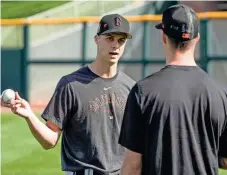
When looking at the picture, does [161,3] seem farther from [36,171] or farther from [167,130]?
[167,130]

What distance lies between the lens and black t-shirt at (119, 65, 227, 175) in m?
2.99

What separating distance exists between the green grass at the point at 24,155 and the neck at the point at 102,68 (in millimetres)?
4215

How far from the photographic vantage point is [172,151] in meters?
3.01

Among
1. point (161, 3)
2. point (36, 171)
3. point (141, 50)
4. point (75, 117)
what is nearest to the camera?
point (75, 117)

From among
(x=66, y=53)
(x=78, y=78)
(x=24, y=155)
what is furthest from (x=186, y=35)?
(x=66, y=53)

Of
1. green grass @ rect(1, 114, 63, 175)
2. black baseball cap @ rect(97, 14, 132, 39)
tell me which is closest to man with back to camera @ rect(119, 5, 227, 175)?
black baseball cap @ rect(97, 14, 132, 39)

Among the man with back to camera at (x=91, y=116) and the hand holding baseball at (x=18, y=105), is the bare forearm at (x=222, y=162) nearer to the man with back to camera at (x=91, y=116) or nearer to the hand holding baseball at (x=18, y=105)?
the man with back to camera at (x=91, y=116)

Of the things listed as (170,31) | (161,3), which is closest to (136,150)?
(170,31)

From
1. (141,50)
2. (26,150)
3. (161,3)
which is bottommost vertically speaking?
(26,150)

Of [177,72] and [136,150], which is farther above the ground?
[177,72]

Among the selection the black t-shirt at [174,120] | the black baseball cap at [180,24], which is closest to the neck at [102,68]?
the black baseball cap at [180,24]

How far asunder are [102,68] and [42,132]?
0.60 m

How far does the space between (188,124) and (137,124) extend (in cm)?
24

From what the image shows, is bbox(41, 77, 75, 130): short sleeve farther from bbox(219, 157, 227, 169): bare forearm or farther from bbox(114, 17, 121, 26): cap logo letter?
bbox(219, 157, 227, 169): bare forearm
